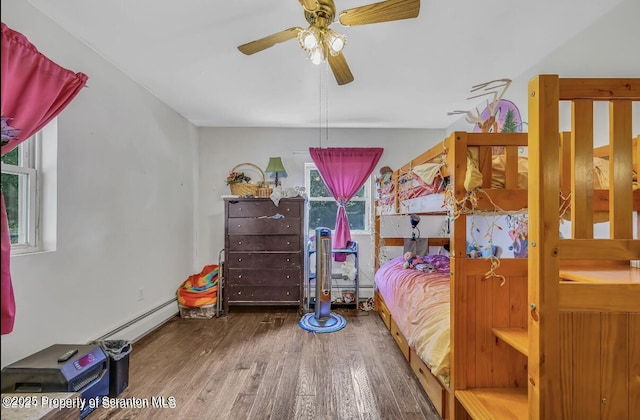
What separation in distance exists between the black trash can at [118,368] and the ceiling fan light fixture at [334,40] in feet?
7.45

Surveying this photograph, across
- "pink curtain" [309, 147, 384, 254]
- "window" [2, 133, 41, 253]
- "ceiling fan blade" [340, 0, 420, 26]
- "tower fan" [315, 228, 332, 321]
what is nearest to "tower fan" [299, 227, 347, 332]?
"tower fan" [315, 228, 332, 321]

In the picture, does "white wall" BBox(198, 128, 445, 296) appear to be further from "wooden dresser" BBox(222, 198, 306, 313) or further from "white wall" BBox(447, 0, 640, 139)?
"white wall" BBox(447, 0, 640, 139)

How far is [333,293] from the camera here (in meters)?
3.96

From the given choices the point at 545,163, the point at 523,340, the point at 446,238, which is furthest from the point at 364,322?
the point at 545,163

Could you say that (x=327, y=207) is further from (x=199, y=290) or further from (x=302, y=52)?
(x=302, y=52)

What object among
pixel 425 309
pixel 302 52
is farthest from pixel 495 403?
pixel 302 52

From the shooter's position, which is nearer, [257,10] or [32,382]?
[32,382]

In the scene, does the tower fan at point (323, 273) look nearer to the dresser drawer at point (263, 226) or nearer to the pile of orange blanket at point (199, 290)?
the dresser drawer at point (263, 226)

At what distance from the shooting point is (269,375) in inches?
90.3

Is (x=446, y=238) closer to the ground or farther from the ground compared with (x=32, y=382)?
farther from the ground

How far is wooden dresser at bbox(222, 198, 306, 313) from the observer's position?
3615 mm

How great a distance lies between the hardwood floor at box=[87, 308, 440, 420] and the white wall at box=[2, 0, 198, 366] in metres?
0.54

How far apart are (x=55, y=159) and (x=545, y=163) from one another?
2729mm

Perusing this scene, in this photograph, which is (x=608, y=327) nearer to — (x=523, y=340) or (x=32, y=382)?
(x=523, y=340)
